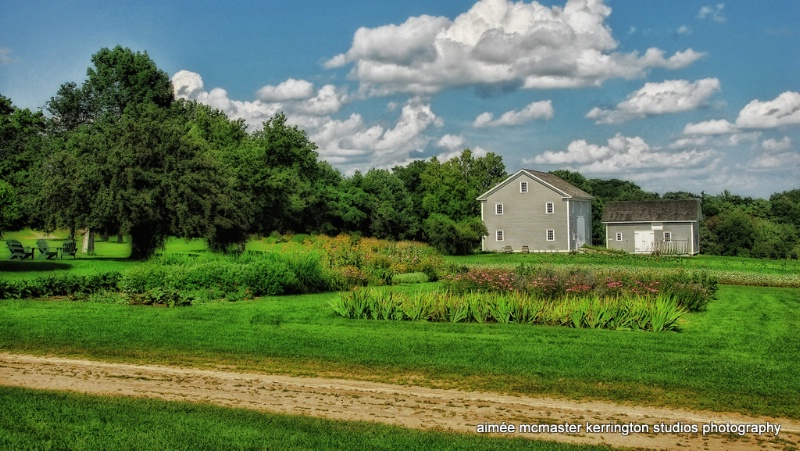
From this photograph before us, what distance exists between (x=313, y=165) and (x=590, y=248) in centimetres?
2598

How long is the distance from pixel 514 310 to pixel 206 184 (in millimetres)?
23057

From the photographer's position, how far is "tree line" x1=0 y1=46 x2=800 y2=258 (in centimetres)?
3381

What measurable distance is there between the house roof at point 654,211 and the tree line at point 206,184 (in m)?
9.58

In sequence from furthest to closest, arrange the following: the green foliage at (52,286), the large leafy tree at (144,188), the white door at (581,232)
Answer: the white door at (581,232) → the large leafy tree at (144,188) → the green foliage at (52,286)

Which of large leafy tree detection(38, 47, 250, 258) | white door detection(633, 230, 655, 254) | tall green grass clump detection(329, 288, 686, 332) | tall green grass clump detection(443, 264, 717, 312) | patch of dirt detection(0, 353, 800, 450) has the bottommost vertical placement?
patch of dirt detection(0, 353, 800, 450)

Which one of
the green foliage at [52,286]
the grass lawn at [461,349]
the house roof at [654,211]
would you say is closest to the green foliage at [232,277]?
the green foliage at [52,286]

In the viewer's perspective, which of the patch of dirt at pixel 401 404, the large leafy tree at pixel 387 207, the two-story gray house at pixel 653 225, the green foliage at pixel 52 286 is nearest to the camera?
the patch of dirt at pixel 401 404

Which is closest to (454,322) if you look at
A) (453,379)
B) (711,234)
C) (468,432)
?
(453,379)

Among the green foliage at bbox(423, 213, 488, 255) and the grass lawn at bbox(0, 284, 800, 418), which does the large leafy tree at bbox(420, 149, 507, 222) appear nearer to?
the green foliage at bbox(423, 213, 488, 255)

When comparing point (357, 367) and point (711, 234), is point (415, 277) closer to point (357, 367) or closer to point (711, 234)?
point (357, 367)

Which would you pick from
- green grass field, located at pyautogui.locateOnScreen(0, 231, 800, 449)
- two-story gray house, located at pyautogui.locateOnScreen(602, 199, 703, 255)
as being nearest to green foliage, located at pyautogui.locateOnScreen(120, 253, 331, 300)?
green grass field, located at pyautogui.locateOnScreen(0, 231, 800, 449)

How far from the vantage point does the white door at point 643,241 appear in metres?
66.4

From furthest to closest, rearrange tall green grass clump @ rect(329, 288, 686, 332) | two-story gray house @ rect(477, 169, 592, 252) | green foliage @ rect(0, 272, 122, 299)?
two-story gray house @ rect(477, 169, 592, 252), green foliage @ rect(0, 272, 122, 299), tall green grass clump @ rect(329, 288, 686, 332)

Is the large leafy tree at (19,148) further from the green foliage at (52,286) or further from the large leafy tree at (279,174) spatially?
the green foliage at (52,286)
